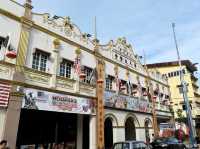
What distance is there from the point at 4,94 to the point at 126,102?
1331cm

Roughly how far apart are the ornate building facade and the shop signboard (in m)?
0.09

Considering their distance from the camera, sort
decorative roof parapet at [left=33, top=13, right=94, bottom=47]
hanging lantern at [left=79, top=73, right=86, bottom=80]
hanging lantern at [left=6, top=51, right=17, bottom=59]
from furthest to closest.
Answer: hanging lantern at [left=79, top=73, right=86, bottom=80], decorative roof parapet at [left=33, top=13, right=94, bottom=47], hanging lantern at [left=6, top=51, right=17, bottom=59]

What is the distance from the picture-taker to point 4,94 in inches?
494

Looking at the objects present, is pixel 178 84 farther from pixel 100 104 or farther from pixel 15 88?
pixel 15 88

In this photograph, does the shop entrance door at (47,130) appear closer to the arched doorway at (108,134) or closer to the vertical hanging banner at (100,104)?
the vertical hanging banner at (100,104)

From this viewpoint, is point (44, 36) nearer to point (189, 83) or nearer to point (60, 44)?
point (60, 44)

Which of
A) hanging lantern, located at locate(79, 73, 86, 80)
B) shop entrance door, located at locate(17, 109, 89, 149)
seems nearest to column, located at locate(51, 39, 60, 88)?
hanging lantern, located at locate(79, 73, 86, 80)

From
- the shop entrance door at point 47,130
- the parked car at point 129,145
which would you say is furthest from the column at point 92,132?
the parked car at point 129,145

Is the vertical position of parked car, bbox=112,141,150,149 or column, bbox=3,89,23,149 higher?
column, bbox=3,89,23,149

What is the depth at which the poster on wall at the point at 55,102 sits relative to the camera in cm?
1385

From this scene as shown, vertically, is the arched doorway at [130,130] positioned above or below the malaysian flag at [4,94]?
below

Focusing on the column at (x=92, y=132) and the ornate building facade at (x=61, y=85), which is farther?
the column at (x=92, y=132)

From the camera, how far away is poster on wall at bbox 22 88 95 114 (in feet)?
45.4

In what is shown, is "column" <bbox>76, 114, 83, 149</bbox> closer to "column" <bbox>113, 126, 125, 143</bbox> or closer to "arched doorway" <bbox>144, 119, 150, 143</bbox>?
"column" <bbox>113, 126, 125, 143</bbox>
